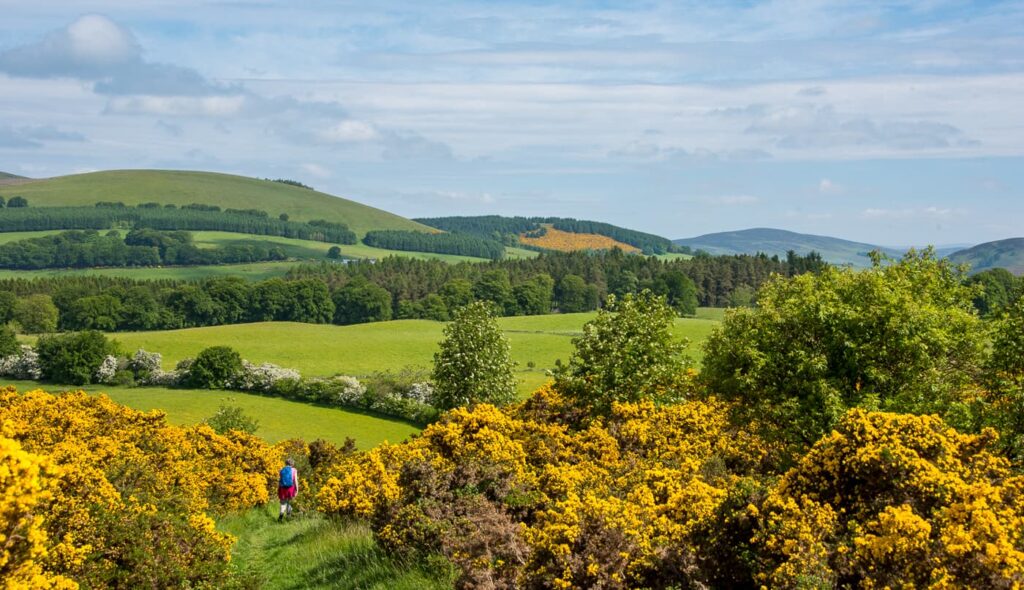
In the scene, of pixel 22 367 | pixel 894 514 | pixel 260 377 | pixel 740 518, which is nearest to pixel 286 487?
pixel 740 518

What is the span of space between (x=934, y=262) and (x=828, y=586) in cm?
3568

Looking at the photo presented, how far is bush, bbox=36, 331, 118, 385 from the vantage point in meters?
101

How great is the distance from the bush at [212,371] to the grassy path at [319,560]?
82.1 metres

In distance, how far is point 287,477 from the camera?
26891mm

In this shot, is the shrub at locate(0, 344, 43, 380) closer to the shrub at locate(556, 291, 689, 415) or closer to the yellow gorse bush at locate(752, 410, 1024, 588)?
the shrub at locate(556, 291, 689, 415)

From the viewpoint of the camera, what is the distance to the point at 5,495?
27.4 ft

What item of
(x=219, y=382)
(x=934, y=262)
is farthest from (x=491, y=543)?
(x=219, y=382)

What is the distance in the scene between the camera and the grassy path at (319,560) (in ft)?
49.1

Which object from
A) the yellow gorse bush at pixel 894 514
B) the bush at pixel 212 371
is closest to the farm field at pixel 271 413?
the bush at pixel 212 371

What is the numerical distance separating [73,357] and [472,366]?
76149 mm

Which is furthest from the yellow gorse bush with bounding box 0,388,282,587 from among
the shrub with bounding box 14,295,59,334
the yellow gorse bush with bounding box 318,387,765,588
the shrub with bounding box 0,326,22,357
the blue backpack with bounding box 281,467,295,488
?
the shrub with bounding box 14,295,59,334

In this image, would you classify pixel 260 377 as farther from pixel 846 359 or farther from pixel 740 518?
pixel 740 518

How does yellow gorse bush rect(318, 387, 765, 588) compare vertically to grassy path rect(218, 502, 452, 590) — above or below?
above

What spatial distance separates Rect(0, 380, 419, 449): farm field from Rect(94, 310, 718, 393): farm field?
1335cm
